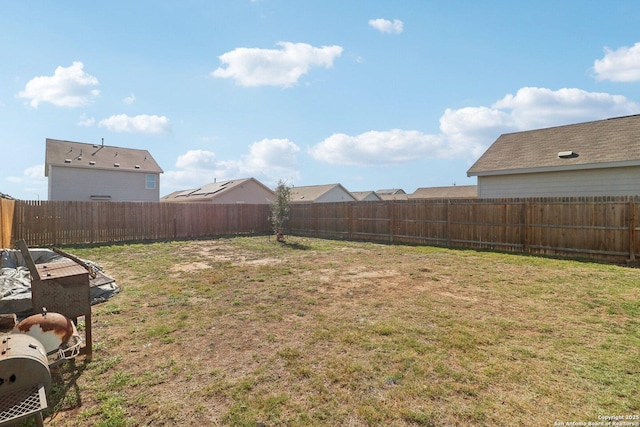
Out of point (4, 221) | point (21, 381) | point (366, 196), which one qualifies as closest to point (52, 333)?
point (21, 381)

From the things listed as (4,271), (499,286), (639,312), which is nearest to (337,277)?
(499,286)

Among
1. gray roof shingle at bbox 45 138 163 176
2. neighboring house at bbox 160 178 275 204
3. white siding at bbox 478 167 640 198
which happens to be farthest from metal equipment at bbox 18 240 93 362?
neighboring house at bbox 160 178 275 204

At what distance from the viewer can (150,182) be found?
22953 millimetres

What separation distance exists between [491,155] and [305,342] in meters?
13.4

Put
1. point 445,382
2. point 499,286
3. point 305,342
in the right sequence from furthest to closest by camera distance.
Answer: point 499,286 → point 305,342 → point 445,382

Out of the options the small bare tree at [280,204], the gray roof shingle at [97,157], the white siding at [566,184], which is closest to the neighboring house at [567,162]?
the white siding at [566,184]

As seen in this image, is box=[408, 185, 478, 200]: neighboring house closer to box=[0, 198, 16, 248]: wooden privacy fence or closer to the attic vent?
the attic vent

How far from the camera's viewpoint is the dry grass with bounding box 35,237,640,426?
2322 millimetres

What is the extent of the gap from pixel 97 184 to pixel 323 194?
1775 centimetres

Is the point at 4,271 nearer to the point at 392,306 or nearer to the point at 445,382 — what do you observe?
the point at 392,306

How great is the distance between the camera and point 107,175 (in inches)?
832

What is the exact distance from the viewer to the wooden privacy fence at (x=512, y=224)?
8.17m

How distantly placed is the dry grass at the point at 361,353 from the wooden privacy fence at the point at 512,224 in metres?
2.23

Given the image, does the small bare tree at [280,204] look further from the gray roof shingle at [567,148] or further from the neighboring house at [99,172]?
the neighboring house at [99,172]
